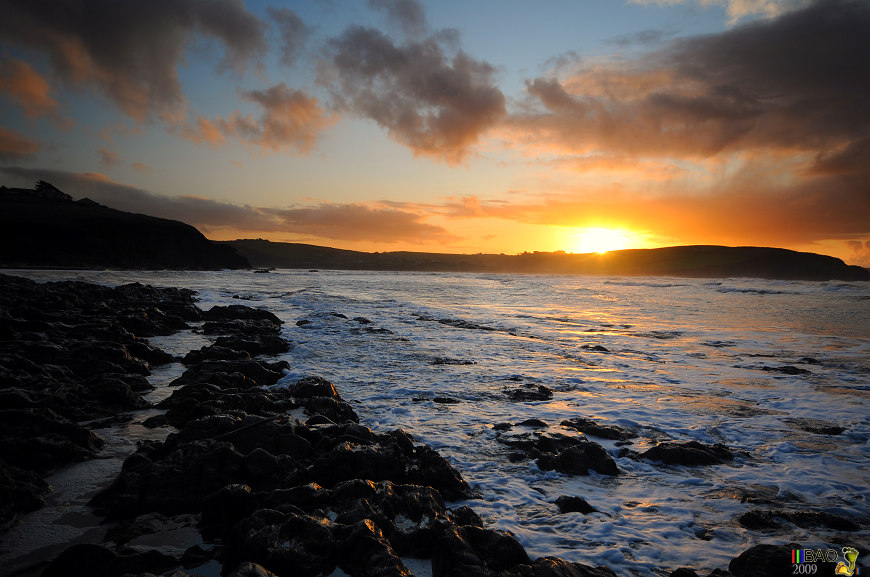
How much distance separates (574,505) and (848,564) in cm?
233

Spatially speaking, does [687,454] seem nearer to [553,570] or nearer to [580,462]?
[580,462]

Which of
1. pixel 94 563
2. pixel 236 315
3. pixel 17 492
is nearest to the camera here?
pixel 94 563

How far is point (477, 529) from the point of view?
12.6 ft

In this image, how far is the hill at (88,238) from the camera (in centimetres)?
5944

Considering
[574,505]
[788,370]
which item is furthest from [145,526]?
[788,370]

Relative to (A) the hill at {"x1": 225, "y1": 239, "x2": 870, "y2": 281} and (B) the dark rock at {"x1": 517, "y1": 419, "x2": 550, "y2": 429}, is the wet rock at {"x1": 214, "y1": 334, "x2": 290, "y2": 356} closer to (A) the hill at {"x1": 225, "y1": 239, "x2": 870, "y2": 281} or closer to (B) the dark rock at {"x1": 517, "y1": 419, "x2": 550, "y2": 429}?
(B) the dark rock at {"x1": 517, "y1": 419, "x2": 550, "y2": 429}

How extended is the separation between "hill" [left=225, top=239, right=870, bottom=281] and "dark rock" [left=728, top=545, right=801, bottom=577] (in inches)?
4503

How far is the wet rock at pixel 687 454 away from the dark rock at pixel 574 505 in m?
1.87

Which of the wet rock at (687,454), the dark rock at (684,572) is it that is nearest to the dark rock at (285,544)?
the dark rock at (684,572)

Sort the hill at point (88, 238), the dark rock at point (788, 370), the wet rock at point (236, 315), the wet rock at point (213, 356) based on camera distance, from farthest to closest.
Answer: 1. the hill at point (88, 238)
2. the wet rock at point (236, 315)
3. the dark rock at point (788, 370)
4. the wet rock at point (213, 356)

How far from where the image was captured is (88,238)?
65500mm

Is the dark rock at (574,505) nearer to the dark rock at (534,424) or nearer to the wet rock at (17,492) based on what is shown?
the dark rock at (534,424)

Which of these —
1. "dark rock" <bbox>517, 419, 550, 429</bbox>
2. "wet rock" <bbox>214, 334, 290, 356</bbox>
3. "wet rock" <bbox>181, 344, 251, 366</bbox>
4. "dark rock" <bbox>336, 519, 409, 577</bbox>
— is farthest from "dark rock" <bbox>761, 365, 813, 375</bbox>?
"wet rock" <bbox>214, 334, 290, 356</bbox>

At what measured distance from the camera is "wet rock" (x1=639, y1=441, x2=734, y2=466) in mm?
6004
